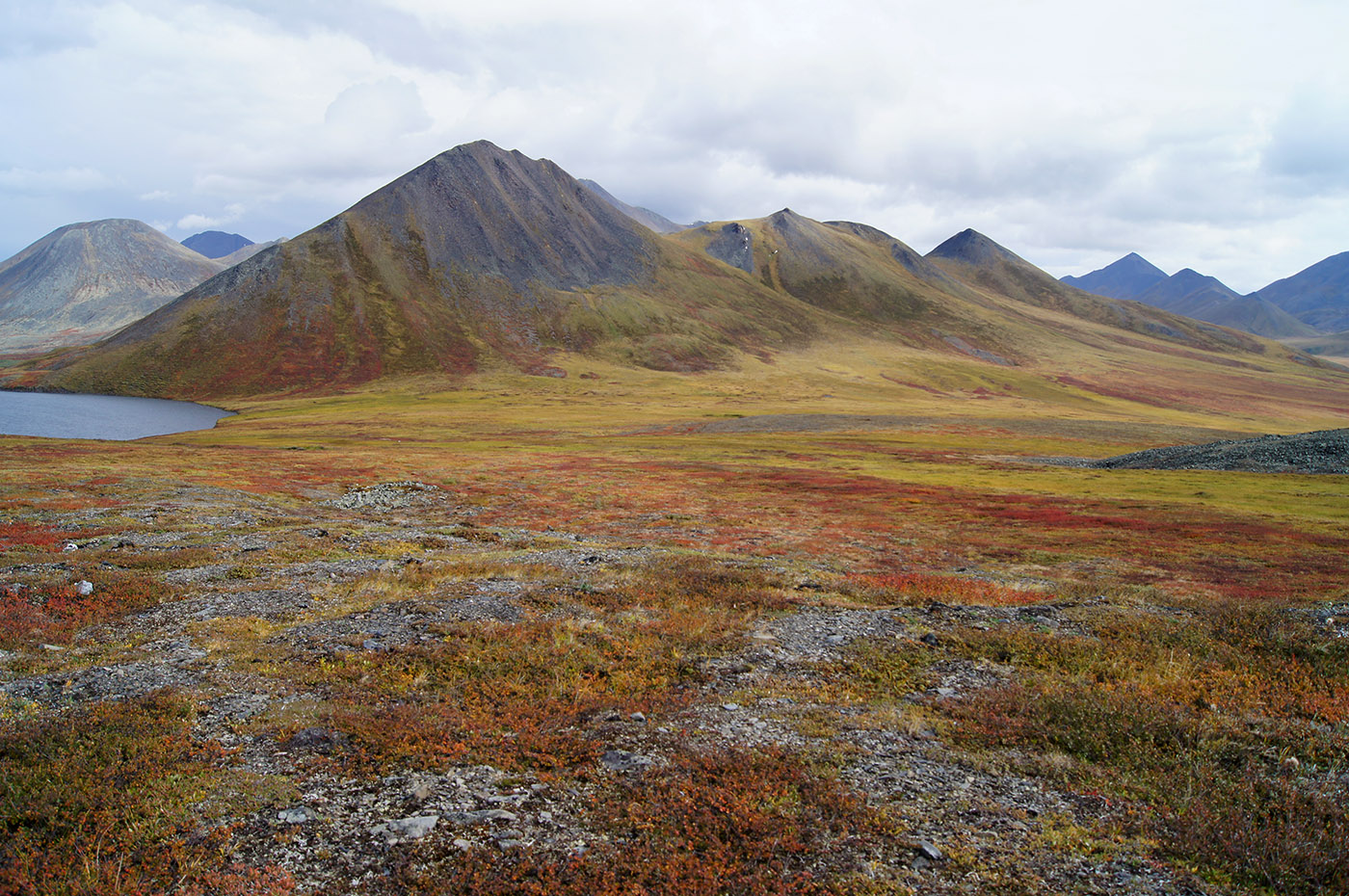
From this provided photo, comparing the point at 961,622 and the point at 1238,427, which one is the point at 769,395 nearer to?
the point at 1238,427

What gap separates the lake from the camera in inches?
4560

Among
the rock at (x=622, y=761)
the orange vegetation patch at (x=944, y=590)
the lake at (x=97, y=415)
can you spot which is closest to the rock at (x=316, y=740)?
the rock at (x=622, y=761)

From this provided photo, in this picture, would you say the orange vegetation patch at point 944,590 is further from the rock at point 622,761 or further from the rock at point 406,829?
the rock at point 406,829

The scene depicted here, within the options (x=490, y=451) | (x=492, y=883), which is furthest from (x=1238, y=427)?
(x=492, y=883)

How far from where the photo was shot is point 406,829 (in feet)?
36.1

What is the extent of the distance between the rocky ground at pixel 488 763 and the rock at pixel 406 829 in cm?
3


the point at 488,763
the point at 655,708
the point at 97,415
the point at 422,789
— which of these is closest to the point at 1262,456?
the point at 655,708

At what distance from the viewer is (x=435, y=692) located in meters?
16.2

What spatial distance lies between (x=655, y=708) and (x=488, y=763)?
4.30 metres

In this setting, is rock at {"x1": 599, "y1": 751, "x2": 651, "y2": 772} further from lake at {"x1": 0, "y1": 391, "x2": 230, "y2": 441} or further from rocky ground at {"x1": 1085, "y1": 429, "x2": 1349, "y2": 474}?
lake at {"x1": 0, "y1": 391, "x2": 230, "y2": 441}

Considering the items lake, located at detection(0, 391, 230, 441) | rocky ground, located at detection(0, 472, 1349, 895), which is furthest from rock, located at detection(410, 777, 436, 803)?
lake, located at detection(0, 391, 230, 441)

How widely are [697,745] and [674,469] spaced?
202 ft

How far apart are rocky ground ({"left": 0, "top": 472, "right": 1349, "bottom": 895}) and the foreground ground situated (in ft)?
0.30

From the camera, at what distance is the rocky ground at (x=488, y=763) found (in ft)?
34.8
